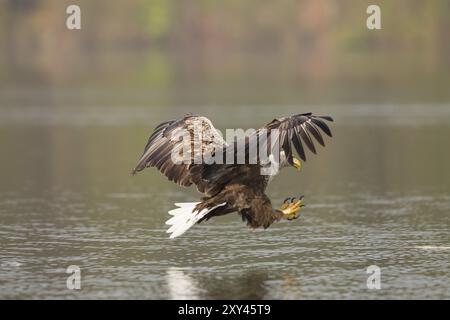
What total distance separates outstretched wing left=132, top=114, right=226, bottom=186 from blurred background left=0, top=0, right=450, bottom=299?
2.52 ft

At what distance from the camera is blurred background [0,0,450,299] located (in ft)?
34.0

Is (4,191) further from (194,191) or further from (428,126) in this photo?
(428,126)

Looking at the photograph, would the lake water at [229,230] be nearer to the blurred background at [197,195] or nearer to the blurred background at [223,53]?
the blurred background at [197,195]

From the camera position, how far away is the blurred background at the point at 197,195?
10352 millimetres

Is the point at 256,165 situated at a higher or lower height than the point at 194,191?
higher

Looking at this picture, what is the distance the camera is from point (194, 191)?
52.8 feet

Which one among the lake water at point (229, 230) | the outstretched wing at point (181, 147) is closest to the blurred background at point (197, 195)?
the lake water at point (229, 230)

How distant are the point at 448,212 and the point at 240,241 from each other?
2837mm

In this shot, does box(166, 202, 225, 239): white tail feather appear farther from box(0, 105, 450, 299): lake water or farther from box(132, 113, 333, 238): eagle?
box(0, 105, 450, 299): lake water

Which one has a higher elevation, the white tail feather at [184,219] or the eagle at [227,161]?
the eagle at [227,161]

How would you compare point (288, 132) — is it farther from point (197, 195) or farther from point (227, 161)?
point (197, 195)

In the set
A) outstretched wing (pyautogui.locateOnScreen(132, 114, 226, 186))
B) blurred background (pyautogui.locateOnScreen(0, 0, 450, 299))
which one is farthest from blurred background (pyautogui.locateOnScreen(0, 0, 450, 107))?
outstretched wing (pyautogui.locateOnScreen(132, 114, 226, 186))
